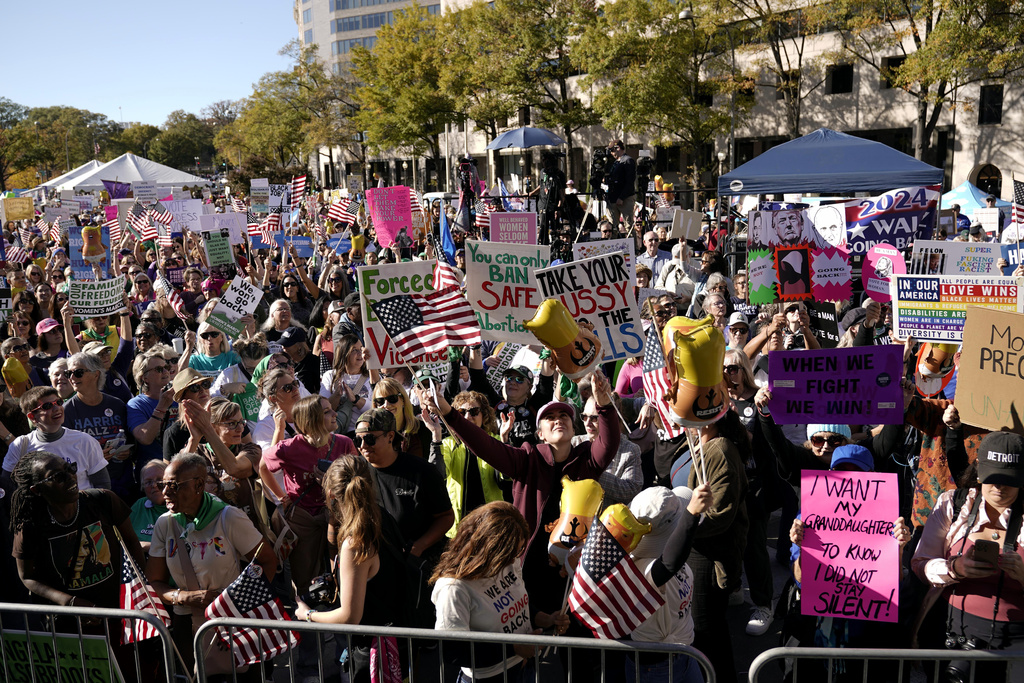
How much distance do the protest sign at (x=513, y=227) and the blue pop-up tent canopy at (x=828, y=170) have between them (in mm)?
4008

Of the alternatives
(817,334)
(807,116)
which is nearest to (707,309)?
(817,334)

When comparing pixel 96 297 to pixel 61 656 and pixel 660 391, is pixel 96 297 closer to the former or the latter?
pixel 61 656

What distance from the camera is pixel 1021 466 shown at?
12.3 feet

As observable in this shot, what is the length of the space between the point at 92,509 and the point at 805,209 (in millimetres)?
8883

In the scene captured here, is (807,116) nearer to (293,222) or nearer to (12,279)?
(293,222)

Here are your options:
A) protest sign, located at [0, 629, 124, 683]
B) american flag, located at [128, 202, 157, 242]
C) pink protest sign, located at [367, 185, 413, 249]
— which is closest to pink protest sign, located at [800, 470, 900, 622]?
protest sign, located at [0, 629, 124, 683]

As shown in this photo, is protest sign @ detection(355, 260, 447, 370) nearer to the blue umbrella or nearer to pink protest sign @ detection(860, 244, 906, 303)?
pink protest sign @ detection(860, 244, 906, 303)

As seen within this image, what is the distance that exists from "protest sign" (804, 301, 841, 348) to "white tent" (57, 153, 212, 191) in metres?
38.5

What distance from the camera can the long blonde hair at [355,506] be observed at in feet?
12.3

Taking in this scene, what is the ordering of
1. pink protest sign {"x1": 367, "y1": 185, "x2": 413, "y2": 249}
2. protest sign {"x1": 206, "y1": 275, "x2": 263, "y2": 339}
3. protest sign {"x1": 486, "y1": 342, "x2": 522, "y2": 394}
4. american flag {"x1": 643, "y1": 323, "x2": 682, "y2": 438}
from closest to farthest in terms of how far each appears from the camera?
american flag {"x1": 643, "y1": 323, "x2": 682, "y2": 438}
protest sign {"x1": 486, "y1": 342, "x2": 522, "y2": 394}
protest sign {"x1": 206, "y1": 275, "x2": 263, "y2": 339}
pink protest sign {"x1": 367, "y1": 185, "x2": 413, "y2": 249}

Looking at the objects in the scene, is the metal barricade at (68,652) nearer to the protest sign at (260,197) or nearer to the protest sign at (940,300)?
the protest sign at (940,300)

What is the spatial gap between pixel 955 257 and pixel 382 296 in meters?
6.33

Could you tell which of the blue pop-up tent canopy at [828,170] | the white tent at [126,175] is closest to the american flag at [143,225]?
the blue pop-up tent canopy at [828,170]

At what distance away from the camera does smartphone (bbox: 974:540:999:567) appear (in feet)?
11.8
